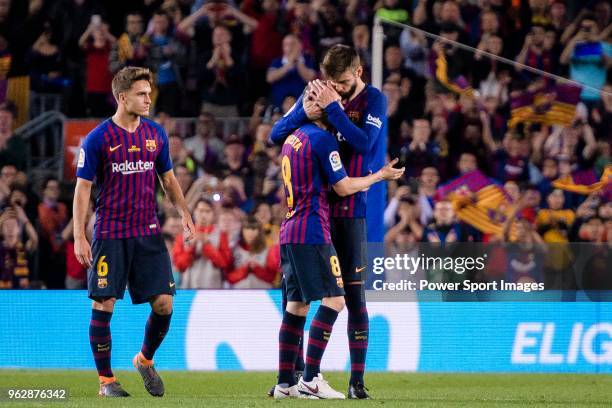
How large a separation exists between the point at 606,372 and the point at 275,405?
4201 millimetres

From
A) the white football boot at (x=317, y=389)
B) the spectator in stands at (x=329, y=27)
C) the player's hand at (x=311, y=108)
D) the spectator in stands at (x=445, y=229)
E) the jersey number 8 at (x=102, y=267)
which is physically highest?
the spectator in stands at (x=329, y=27)

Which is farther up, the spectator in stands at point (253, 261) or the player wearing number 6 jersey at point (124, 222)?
the player wearing number 6 jersey at point (124, 222)

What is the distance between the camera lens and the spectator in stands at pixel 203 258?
1239cm

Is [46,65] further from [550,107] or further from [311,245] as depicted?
[311,245]

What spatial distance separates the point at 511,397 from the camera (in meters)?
8.55

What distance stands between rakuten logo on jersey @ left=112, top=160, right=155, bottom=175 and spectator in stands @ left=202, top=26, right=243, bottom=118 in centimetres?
652

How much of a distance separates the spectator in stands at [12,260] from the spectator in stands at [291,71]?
129 inches

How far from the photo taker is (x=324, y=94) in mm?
7809

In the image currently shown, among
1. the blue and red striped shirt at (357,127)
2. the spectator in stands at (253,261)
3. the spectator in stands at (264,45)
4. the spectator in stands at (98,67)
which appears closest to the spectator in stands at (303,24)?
the spectator in stands at (264,45)

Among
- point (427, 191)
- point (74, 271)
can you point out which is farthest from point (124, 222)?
point (427, 191)

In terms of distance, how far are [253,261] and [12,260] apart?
99.0 inches

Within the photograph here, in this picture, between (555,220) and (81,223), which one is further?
(555,220)

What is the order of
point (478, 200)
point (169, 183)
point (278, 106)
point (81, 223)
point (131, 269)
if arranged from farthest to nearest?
1. point (278, 106)
2. point (478, 200)
3. point (169, 183)
4. point (131, 269)
5. point (81, 223)

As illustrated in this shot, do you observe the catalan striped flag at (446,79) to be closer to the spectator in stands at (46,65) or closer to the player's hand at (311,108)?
the spectator in stands at (46,65)
